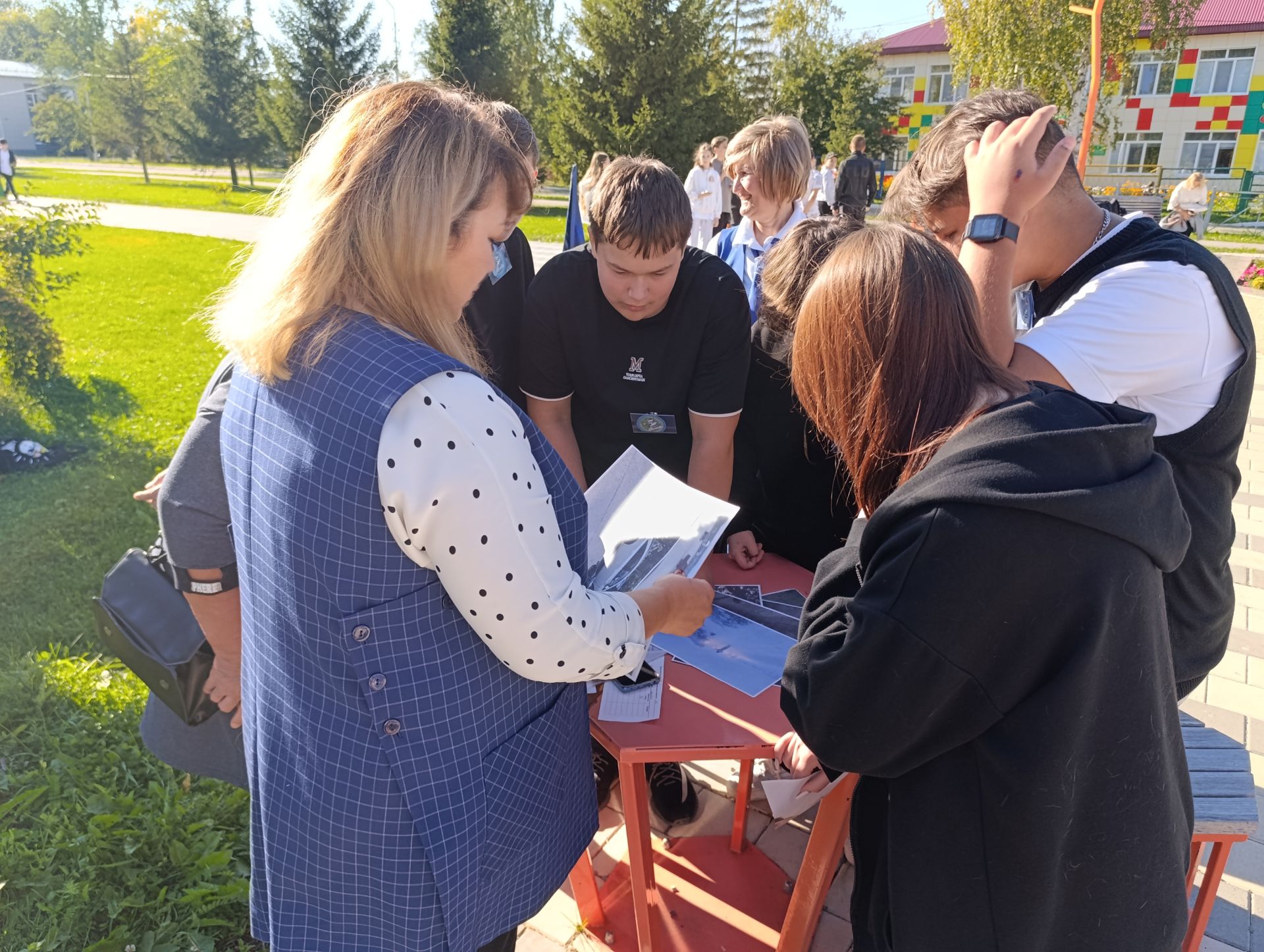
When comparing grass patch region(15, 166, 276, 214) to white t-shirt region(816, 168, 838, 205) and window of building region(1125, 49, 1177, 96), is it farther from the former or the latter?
window of building region(1125, 49, 1177, 96)

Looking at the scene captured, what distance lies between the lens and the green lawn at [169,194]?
57.8 ft

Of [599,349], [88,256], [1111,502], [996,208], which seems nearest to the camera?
[1111,502]

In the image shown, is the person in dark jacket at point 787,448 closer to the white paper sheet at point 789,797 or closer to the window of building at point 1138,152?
the white paper sheet at point 789,797

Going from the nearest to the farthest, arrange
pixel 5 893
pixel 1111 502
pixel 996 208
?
pixel 1111 502, pixel 996 208, pixel 5 893

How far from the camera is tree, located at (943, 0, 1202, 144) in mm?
19125

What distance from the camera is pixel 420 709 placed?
1100mm

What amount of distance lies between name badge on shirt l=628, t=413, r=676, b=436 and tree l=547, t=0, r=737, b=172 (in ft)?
66.9

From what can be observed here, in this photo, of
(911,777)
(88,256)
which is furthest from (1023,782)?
(88,256)

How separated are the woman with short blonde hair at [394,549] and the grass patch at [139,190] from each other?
17.2 meters

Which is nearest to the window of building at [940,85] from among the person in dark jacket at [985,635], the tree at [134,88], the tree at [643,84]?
the tree at [643,84]

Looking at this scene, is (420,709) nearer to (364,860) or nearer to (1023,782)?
(364,860)

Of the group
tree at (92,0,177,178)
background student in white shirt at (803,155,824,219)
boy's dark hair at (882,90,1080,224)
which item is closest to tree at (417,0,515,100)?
tree at (92,0,177,178)

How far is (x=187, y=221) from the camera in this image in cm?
1684

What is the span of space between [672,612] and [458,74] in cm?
2528
